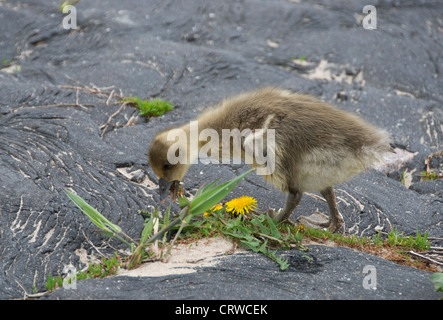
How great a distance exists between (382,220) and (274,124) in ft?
4.25

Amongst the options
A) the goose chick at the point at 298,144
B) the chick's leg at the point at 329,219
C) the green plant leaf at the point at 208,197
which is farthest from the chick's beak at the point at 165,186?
the chick's leg at the point at 329,219

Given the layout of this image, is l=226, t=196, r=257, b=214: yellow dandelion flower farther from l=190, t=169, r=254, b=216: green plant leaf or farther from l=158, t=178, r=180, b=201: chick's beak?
l=190, t=169, r=254, b=216: green plant leaf

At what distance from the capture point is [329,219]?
4027mm

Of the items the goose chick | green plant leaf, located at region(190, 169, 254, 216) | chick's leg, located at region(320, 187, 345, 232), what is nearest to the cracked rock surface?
chick's leg, located at region(320, 187, 345, 232)

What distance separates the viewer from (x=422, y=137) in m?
5.73

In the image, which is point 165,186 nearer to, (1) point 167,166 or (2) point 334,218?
(1) point 167,166

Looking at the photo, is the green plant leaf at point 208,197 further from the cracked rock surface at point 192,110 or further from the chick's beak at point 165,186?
the chick's beak at point 165,186

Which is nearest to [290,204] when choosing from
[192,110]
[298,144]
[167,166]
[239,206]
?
[239,206]

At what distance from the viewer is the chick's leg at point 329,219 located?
3.85 metres

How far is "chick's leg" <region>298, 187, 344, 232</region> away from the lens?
3.85m

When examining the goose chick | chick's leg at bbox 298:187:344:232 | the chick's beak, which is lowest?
chick's leg at bbox 298:187:344:232

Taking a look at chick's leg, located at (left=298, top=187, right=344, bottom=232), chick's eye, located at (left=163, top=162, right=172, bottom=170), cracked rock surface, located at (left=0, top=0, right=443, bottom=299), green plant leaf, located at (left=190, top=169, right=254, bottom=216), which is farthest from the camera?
chick's leg, located at (left=298, top=187, right=344, bottom=232)
